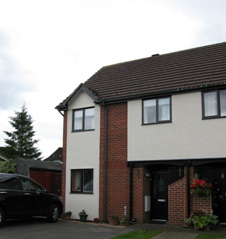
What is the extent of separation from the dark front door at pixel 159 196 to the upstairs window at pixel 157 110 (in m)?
2.15

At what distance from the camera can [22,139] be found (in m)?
40.8

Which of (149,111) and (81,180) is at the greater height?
(149,111)

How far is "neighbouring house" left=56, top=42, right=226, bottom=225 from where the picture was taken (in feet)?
39.9

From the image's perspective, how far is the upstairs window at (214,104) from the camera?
11844 millimetres

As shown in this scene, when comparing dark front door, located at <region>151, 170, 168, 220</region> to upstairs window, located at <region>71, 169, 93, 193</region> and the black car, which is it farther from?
the black car

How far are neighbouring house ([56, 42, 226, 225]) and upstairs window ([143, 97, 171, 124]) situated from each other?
0.13 ft

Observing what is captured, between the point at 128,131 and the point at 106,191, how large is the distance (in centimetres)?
268

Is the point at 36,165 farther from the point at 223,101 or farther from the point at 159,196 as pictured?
the point at 223,101

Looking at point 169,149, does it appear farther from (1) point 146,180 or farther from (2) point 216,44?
(2) point 216,44

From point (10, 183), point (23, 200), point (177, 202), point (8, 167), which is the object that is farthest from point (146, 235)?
point (8, 167)

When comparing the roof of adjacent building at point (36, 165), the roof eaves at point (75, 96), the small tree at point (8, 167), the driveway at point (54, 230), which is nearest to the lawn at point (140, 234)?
the driveway at point (54, 230)

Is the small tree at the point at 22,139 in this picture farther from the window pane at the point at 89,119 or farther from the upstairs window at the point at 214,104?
the upstairs window at the point at 214,104

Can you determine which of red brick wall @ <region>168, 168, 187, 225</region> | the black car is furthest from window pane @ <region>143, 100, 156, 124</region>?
the black car

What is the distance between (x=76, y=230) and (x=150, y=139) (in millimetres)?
4410
